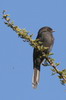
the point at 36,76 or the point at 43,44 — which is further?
the point at 43,44

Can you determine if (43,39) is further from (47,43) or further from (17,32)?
(17,32)

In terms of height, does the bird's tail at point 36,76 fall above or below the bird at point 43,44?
below

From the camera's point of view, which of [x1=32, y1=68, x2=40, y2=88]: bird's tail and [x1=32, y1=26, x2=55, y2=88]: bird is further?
[x1=32, y1=26, x2=55, y2=88]: bird

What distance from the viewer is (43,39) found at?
7855mm

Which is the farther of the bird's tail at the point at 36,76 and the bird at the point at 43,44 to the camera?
the bird at the point at 43,44

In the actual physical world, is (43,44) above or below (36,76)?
above

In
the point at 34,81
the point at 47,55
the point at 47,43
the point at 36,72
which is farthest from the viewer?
the point at 47,43

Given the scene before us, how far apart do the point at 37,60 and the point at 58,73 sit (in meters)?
3.40

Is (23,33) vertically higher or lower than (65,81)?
higher

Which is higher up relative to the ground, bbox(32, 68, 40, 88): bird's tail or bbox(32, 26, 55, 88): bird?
bbox(32, 26, 55, 88): bird

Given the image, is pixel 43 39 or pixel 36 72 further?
pixel 43 39

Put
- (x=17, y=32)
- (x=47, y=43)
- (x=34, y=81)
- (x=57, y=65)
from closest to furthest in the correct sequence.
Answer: (x=17, y=32), (x=57, y=65), (x=34, y=81), (x=47, y=43)

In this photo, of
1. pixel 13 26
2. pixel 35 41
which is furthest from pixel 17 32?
pixel 35 41

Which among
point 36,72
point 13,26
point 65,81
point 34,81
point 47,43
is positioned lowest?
point 65,81
